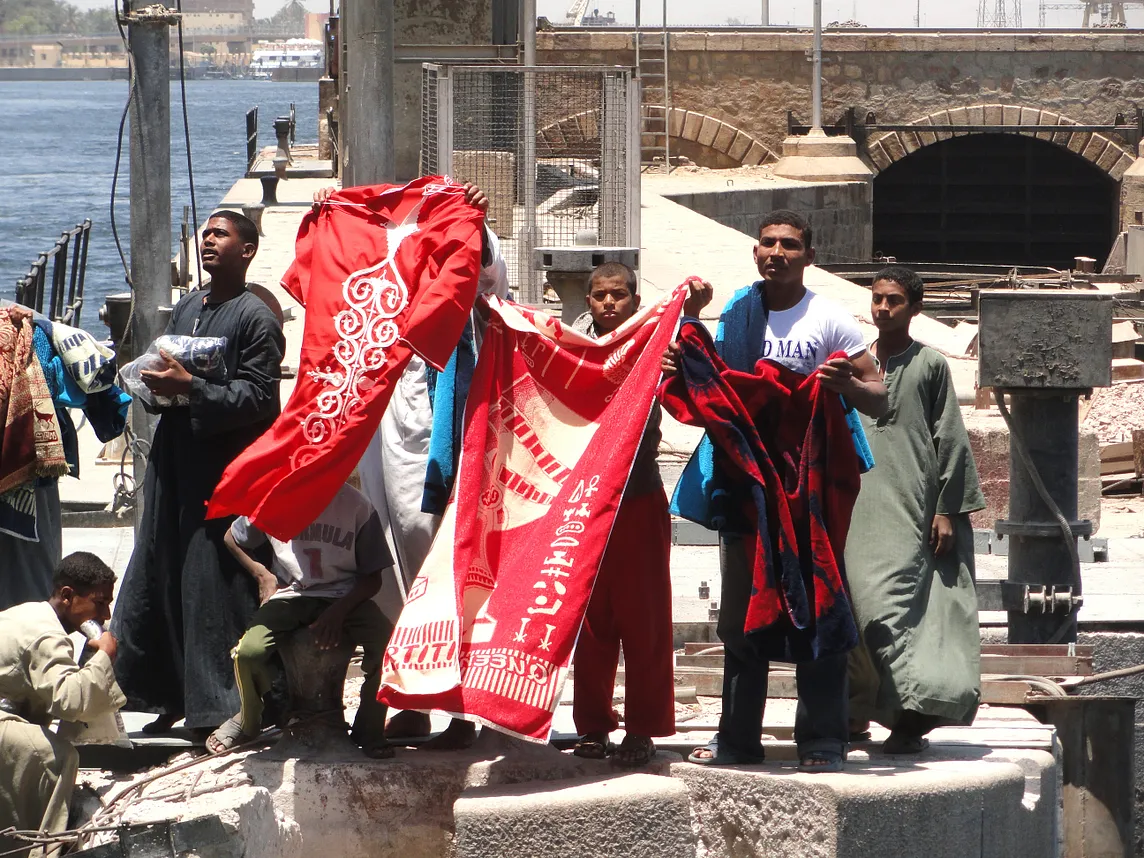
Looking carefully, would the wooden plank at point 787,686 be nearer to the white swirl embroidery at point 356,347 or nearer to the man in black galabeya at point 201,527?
the man in black galabeya at point 201,527

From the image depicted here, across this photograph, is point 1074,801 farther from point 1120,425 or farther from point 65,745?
point 1120,425

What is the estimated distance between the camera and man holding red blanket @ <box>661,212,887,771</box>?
14.3 ft

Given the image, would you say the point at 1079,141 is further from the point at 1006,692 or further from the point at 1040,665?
the point at 1006,692

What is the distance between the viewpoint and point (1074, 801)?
5.92m

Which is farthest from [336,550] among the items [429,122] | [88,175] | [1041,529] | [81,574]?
[88,175]

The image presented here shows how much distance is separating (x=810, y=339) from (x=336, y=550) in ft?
4.57

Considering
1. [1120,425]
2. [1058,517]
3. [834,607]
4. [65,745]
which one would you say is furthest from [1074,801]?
[1120,425]

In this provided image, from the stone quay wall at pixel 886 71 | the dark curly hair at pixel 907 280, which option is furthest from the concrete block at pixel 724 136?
the dark curly hair at pixel 907 280

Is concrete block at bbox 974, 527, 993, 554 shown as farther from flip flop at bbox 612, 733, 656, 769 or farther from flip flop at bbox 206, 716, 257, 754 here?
flip flop at bbox 206, 716, 257, 754

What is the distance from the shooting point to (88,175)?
65625 millimetres

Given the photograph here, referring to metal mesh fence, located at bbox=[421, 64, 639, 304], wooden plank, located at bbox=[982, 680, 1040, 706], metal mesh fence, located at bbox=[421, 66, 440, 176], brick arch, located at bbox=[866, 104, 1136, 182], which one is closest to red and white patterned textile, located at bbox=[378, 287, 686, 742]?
wooden plank, located at bbox=[982, 680, 1040, 706]

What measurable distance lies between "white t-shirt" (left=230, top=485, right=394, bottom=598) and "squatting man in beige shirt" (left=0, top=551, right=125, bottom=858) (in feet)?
1.82

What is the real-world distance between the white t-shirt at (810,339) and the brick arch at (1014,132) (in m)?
31.4

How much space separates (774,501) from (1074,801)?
7.29 feet
